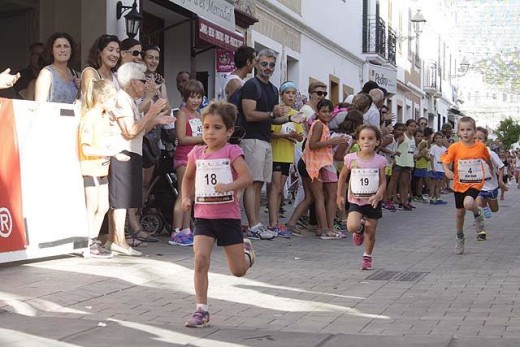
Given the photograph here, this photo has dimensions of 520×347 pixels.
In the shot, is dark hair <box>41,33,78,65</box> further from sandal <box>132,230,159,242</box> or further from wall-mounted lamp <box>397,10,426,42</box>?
wall-mounted lamp <box>397,10,426,42</box>

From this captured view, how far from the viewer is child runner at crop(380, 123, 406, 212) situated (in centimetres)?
1742

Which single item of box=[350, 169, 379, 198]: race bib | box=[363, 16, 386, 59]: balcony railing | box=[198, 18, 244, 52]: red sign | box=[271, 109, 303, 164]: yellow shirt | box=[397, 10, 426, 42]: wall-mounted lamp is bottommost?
box=[350, 169, 379, 198]: race bib

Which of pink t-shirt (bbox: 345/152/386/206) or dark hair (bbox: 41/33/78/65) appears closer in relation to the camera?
pink t-shirt (bbox: 345/152/386/206)

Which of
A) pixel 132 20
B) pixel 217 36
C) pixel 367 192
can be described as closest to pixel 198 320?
pixel 367 192

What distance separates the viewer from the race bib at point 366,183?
31.3 ft

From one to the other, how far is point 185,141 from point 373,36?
22716 millimetres

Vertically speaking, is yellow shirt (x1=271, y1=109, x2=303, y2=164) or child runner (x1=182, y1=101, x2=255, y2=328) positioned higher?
yellow shirt (x1=271, y1=109, x2=303, y2=164)

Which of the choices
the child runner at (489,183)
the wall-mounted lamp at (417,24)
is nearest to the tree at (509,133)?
the wall-mounted lamp at (417,24)

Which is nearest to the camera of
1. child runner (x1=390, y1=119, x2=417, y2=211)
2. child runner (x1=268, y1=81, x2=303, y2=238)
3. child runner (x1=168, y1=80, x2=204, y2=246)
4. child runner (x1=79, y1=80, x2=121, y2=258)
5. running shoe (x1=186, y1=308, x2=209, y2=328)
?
running shoe (x1=186, y1=308, x2=209, y2=328)

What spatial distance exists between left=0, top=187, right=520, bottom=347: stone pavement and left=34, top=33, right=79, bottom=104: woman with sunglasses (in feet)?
5.47

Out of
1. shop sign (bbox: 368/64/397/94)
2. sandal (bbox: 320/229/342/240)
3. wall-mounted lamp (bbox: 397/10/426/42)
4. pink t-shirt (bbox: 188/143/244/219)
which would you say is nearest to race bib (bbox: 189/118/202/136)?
sandal (bbox: 320/229/342/240)

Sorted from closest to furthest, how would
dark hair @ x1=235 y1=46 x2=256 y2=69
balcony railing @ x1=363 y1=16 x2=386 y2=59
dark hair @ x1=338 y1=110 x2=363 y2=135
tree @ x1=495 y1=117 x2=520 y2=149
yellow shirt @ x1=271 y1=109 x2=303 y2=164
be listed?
dark hair @ x1=235 y1=46 x2=256 y2=69 → yellow shirt @ x1=271 y1=109 x2=303 y2=164 → dark hair @ x1=338 y1=110 x2=363 y2=135 → balcony railing @ x1=363 y1=16 x2=386 y2=59 → tree @ x1=495 y1=117 x2=520 y2=149

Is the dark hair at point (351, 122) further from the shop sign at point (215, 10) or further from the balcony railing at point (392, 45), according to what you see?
the balcony railing at point (392, 45)

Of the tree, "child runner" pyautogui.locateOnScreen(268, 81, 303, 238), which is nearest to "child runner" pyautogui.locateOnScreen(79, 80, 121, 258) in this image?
"child runner" pyautogui.locateOnScreen(268, 81, 303, 238)
